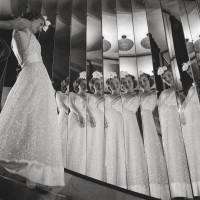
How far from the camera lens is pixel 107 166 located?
2.62 metres

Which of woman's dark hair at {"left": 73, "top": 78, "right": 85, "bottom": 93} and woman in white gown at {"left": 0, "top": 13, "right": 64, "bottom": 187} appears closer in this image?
woman in white gown at {"left": 0, "top": 13, "right": 64, "bottom": 187}

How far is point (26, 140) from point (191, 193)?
1551 mm

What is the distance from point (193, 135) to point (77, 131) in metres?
1.06

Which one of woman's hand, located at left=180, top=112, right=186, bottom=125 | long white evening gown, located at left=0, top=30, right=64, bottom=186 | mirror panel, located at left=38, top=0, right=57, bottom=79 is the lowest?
long white evening gown, located at left=0, top=30, right=64, bottom=186

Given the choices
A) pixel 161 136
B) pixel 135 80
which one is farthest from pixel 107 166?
pixel 135 80

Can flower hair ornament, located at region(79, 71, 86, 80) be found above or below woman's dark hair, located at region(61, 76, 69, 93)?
above

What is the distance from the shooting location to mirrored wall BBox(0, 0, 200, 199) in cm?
258


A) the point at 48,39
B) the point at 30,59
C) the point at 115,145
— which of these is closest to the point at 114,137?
the point at 115,145

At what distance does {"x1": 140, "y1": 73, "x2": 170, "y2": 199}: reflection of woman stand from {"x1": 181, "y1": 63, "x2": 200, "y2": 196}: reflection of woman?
22 cm

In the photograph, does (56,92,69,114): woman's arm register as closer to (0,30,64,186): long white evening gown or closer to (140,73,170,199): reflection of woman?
(140,73,170,199): reflection of woman

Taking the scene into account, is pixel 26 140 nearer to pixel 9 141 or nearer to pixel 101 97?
pixel 9 141

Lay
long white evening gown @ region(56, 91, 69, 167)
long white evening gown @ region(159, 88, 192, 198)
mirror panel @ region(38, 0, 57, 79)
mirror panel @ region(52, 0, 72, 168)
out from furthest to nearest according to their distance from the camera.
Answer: mirror panel @ region(38, 0, 57, 79) < mirror panel @ region(52, 0, 72, 168) < long white evening gown @ region(56, 91, 69, 167) < long white evening gown @ region(159, 88, 192, 198)

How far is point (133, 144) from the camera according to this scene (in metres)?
2.70

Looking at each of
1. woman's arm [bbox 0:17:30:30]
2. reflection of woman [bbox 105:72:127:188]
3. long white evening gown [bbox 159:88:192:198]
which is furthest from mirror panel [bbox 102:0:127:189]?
woman's arm [bbox 0:17:30:30]
